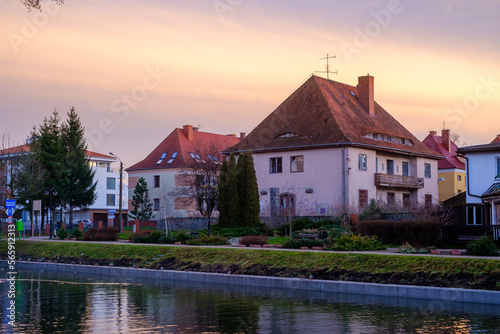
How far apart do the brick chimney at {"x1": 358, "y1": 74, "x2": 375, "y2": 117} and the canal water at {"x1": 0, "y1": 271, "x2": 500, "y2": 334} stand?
3967 cm

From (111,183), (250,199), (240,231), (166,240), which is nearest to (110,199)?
(111,183)

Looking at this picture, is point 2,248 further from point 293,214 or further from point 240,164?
point 293,214

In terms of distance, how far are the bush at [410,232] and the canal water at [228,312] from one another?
34.9 feet

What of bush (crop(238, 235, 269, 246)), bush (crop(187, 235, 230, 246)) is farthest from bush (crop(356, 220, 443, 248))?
bush (crop(187, 235, 230, 246))

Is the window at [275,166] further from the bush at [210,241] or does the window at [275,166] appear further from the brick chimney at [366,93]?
the bush at [210,241]

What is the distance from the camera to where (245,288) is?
2117cm

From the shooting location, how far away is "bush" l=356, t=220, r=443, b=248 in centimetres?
2923

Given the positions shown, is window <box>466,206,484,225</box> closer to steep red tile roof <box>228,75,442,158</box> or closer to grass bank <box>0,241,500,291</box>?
steep red tile roof <box>228,75,442,158</box>

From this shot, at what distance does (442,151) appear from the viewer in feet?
252

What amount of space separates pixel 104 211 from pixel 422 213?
63.1 meters

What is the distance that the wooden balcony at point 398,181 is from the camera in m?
52.3

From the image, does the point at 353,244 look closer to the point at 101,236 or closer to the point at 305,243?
the point at 305,243

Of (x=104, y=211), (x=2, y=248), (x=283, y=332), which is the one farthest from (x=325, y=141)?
(x=104, y=211)

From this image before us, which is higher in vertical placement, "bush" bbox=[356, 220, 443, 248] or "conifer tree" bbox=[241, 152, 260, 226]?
"conifer tree" bbox=[241, 152, 260, 226]
